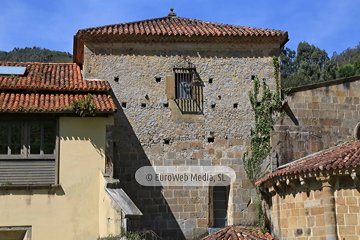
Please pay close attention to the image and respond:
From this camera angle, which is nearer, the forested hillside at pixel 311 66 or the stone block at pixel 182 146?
the stone block at pixel 182 146

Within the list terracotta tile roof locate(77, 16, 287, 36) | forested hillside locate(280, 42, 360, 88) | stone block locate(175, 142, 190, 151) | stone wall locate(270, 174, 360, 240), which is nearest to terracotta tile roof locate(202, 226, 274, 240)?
stone wall locate(270, 174, 360, 240)

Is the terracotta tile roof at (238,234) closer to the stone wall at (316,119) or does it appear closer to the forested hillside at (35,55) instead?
the stone wall at (316,119)

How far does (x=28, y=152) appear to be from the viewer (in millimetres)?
15250

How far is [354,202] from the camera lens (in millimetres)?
13438

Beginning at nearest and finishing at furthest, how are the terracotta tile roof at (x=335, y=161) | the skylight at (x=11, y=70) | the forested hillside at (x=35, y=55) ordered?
the terracotta tile roof at (x=335, y=161) < the skylight at (x=11, y=70) < the forested hillside at (x=35, y=55)

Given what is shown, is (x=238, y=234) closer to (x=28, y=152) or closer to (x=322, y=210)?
(x=322, y=210)

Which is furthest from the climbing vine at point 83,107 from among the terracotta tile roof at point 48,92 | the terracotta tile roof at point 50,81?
the terracotta tile roof at point 50,81

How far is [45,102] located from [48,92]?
0.76 meters

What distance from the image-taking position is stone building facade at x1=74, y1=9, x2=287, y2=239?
17562 mm

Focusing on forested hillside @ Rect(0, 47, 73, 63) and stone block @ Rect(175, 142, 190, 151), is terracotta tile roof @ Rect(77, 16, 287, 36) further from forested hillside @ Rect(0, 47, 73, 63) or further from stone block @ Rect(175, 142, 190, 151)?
forested hillside @ Rect(0, 47, 73, 63)

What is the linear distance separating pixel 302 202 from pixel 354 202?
168cm

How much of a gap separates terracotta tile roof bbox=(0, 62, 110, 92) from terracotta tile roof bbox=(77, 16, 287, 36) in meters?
1.61

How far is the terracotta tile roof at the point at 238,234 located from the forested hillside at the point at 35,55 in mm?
50557

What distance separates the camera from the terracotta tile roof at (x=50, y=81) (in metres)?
16.1
